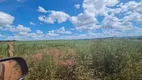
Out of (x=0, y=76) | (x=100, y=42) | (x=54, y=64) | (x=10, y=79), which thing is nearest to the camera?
(x=0, y=76)

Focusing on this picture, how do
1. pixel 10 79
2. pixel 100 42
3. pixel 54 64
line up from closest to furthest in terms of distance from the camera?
pixel 10 79 < pixel 54 64 < pixel 100 42

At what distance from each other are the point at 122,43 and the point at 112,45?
0.55 metres

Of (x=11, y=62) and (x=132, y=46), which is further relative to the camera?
(x=132, y=46)

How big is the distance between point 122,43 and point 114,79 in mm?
1992

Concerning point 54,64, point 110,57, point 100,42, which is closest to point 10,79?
point 54,64

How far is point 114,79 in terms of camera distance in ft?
24.2

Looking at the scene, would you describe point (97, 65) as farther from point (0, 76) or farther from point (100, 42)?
point (0, 76)

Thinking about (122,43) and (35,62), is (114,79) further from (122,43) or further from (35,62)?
(35,62)

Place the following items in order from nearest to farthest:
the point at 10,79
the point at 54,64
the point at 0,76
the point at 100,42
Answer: the point at 0,76, the point at 10,79, the point at 54,64, the point at 100,42

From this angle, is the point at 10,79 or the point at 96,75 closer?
the point at 10,79

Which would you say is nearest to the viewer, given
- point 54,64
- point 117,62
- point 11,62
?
point 11,62

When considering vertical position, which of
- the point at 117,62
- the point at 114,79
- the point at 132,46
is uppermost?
the point at 132,46

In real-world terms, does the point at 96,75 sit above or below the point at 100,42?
below

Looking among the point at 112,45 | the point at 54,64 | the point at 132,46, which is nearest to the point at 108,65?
the point at 112,45
